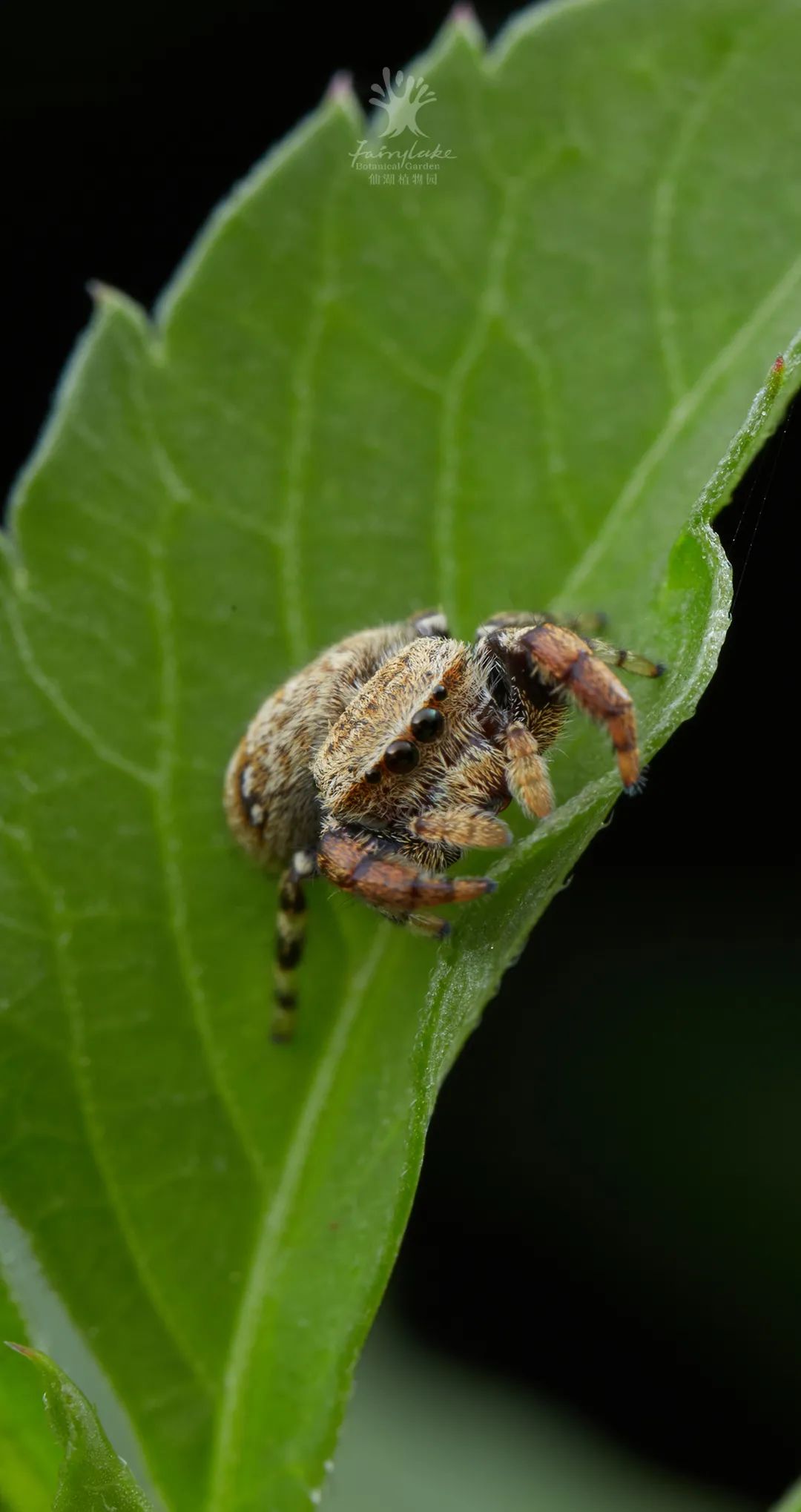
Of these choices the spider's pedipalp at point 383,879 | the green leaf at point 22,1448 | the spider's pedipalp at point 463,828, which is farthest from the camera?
the spider's pedipalp at point 463,828

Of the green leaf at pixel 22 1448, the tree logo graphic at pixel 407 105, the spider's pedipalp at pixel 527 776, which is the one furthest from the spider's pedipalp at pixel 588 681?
the green leaf at pixel 22 1448

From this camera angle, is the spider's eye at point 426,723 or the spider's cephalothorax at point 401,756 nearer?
the spider's cephalothorax at point 401,756

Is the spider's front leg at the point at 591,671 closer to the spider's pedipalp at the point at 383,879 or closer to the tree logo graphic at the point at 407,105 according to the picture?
the spider's pedipalp at the point at 383,879

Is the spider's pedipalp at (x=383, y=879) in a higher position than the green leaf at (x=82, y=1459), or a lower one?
higher

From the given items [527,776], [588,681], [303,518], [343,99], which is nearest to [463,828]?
[527,776]

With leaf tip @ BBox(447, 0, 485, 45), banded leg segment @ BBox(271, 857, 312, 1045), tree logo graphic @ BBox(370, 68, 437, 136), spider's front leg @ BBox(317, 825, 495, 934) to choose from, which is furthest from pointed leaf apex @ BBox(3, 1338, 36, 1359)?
leaf tip @ BBox(447, 0, 485, 45)

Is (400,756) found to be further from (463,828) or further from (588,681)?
(588,681)

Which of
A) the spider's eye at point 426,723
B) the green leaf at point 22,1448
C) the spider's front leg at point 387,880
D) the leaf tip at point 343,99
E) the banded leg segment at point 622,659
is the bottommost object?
the green leaf at point 22,1448

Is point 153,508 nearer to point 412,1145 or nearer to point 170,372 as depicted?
point 170,372

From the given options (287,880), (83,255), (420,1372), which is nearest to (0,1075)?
(287,880)

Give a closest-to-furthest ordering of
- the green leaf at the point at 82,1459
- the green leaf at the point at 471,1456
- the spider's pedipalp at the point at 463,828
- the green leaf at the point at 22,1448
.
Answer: the green leaf at the point at 82,1459
the green leaf at the point at 22,1448
the spider's pedipalp at the point at 463,828
the green leaf at the point at 471,1456
